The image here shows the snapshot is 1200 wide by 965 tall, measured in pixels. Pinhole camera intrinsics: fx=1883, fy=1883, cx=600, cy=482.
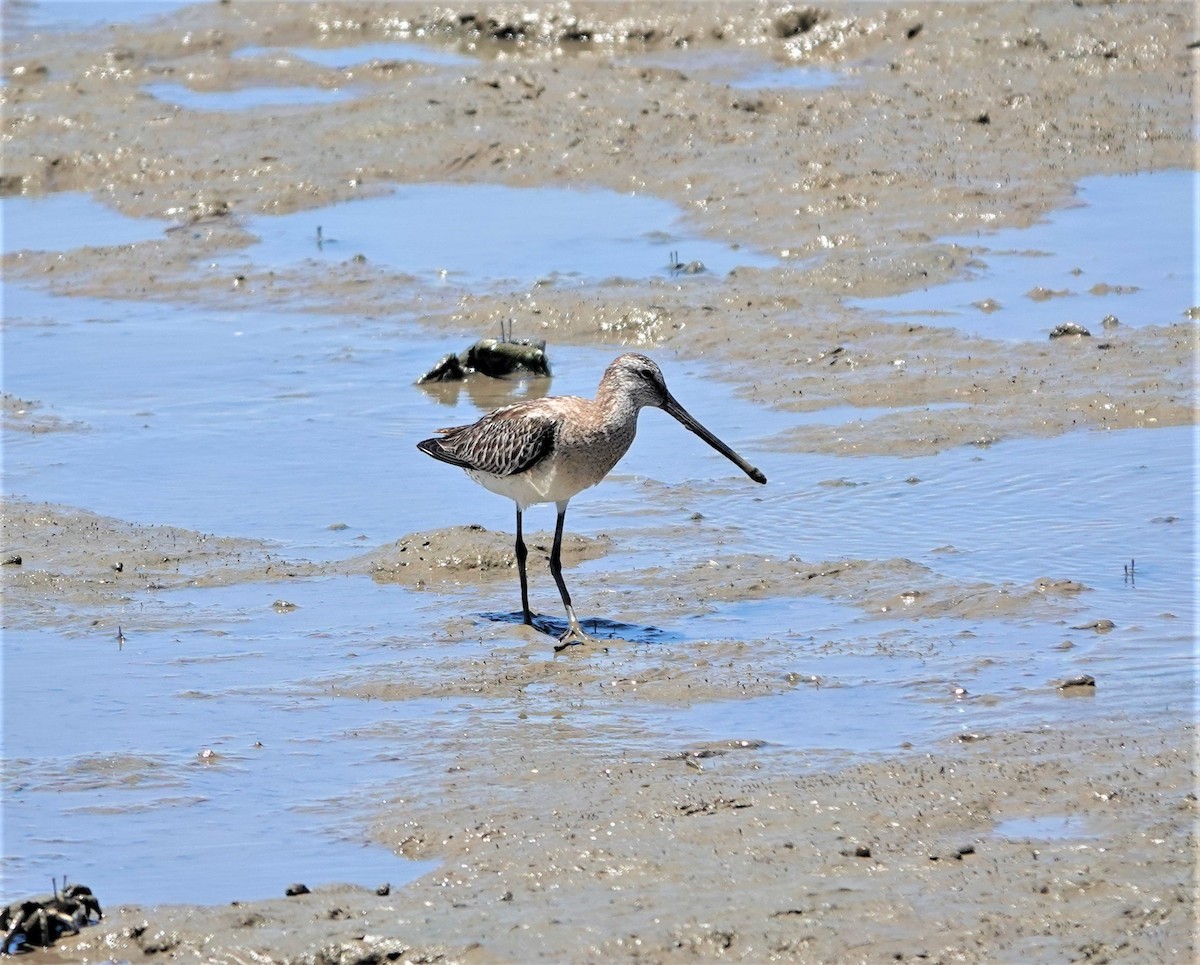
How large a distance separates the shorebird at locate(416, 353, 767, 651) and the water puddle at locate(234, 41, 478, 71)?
11.5 meters

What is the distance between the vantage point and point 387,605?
8.17 metres

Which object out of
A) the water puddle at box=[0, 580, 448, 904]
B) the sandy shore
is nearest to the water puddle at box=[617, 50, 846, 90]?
the sandy shore

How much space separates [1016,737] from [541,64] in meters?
13.1

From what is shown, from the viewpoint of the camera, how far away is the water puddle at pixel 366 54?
763 inches

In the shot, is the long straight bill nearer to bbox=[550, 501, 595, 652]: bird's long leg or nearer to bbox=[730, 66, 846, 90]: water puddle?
bbox=[550, 501, 595, 652]: bird's long leg

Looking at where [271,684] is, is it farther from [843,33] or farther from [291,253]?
[843,33]

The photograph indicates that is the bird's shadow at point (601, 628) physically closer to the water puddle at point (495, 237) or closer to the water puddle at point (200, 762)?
the water puddle at point (200, 762)

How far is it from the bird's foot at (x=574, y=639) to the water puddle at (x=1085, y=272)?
4.54m

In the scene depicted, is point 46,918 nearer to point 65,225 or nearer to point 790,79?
point 65,225

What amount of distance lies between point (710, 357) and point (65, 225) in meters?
6.50

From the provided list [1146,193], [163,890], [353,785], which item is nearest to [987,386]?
[1146,193]

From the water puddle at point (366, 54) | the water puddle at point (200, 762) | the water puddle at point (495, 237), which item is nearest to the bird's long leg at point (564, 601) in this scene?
the water puddle at point (200, 762)

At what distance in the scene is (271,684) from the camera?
7.21 meters

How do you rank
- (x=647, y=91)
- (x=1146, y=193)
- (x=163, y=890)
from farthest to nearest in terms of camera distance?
(x=647, y=91)
(x=1146, y=193)
(x=163, y=890)
